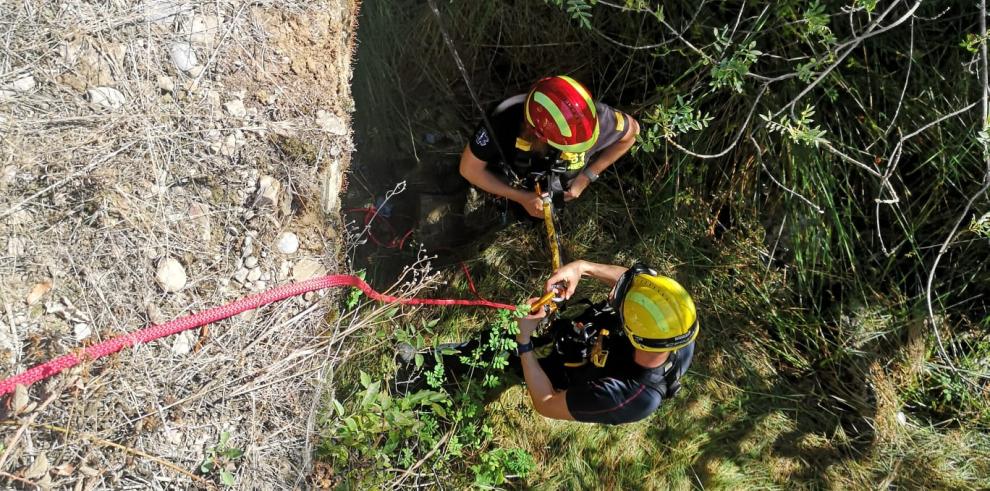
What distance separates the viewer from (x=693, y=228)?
362 cm

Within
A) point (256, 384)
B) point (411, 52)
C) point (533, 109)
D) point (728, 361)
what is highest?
point (533, 109)

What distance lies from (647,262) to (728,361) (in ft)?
2.40

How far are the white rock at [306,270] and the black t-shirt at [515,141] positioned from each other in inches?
39.5

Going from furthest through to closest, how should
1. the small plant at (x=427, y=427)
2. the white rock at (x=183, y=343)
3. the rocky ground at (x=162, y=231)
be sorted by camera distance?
1. the small plant at (x=427, y=427)
2. the white rock at (x=183, y=343)
3. the rocky ground at (x=162, y=231)

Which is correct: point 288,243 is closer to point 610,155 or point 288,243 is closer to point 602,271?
point 602,271

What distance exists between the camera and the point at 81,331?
2.74 meters

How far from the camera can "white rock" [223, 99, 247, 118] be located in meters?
2.96

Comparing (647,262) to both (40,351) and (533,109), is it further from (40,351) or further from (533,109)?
(40,351)

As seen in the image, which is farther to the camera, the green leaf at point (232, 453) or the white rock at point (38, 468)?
the green leaf at point (232, 453)

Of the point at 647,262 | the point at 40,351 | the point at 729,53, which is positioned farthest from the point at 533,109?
the point at 40,351

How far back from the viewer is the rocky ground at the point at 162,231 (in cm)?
268

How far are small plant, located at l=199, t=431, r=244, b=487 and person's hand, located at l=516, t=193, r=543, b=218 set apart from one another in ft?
5.67

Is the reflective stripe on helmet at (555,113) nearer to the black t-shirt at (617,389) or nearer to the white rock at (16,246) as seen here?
the black t-shirt at (617,389)

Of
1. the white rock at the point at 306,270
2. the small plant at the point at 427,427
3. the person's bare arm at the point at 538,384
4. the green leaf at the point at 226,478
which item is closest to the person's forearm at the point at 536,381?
the person's bare arm at the point at 538,384
